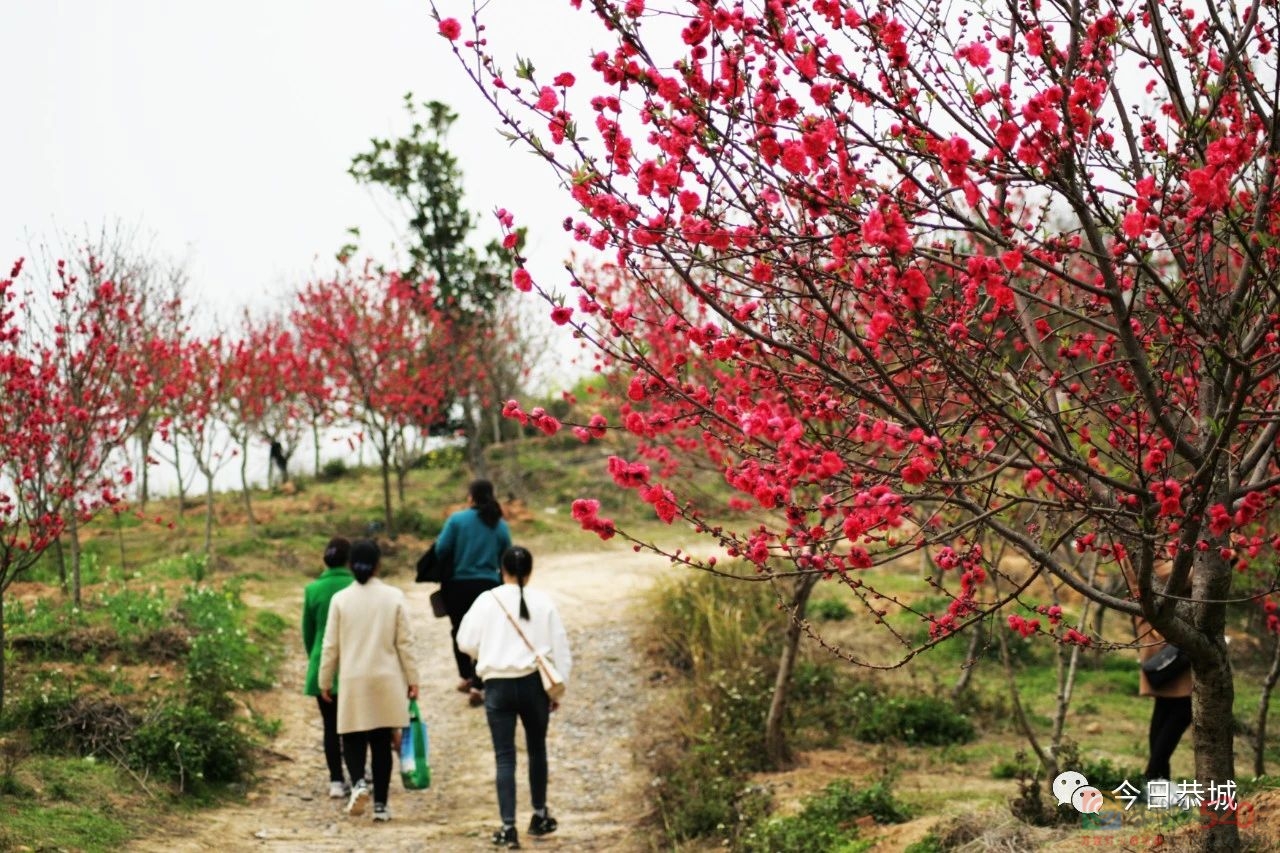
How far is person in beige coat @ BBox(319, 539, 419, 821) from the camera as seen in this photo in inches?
296

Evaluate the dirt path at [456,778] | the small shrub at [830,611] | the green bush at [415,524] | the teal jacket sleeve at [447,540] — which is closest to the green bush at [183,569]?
the dirt path at [456,778]

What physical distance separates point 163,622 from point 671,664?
4.44m

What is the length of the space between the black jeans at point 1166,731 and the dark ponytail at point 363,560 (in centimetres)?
463

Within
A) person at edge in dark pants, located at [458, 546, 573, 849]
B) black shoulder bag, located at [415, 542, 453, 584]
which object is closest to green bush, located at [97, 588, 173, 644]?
black shoulder bag, located at [415, 542, 453, 584]

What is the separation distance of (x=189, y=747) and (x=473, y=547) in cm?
256

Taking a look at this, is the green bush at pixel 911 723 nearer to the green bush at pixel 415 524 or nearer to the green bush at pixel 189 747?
the green bush at pixel 189 747

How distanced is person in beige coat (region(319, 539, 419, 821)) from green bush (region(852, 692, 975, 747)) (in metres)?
3.35

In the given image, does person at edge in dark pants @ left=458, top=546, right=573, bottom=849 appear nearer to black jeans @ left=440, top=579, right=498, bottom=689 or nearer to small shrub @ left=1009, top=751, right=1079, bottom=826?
black jeans @ left=440, top=579, right=498, bottom=689

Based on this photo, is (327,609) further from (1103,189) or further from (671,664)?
(1103,189)

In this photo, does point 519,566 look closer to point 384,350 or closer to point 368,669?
point 368,669

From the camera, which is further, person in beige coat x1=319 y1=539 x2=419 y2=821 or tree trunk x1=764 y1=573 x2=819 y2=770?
tree trunk x1=764 y1=573 x2=819 y2=770

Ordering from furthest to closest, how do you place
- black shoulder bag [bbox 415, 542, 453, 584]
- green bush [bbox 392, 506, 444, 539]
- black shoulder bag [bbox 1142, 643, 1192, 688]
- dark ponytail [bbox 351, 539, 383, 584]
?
green bush [bbox 392, 506, 444, 539], black shoulder bag [bbox 415, 542, 453, 584], dark ponytail [bbox 351, 539, 383, 584], black shoulder bag [bbox 1142, 643, 1192, 688]

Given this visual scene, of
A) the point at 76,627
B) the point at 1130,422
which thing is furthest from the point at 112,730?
the point at 1130,422

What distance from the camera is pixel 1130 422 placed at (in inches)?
181
